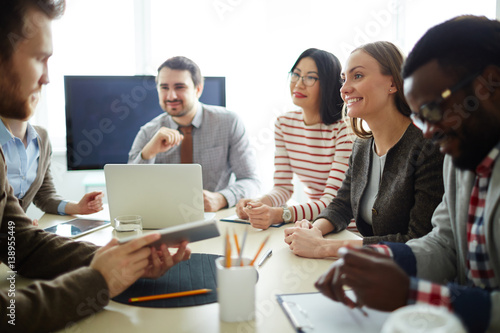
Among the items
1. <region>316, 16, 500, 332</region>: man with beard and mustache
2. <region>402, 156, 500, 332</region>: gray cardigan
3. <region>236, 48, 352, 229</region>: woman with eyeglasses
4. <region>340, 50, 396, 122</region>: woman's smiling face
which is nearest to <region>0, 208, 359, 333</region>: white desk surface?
<region>316, 16, 500, 332</region>: man with beard and mustache

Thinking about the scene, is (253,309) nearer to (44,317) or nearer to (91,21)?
(44,317)

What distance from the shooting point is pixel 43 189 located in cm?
193

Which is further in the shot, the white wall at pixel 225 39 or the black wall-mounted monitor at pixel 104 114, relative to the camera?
the white wall at pixel 225 39

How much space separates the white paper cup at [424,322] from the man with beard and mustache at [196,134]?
6.00 feet

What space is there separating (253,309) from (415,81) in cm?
55

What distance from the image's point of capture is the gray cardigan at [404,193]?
1272 mm

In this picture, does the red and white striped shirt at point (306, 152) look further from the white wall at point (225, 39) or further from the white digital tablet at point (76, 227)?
the white wall at point (225, 39)

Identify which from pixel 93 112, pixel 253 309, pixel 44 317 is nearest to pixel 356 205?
pixel 253 309

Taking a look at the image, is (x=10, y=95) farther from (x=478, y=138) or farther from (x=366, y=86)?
(x=366, y=86)

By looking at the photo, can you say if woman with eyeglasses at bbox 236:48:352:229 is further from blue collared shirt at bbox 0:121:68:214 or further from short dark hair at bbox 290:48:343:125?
blue collared shirt at bbox 0:121:68:214

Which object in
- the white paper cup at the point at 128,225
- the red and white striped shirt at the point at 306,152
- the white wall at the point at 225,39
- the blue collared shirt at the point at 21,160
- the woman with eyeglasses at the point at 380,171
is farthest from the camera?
the white wall at the point at 225,39

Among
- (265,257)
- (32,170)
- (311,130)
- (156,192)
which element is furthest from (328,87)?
(32,170)

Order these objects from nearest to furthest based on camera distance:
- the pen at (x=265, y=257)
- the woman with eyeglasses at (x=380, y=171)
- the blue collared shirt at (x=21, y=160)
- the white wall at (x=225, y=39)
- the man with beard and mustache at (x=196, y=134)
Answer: the pen at (x=265, y=257)
the woman with eyeglasses at (x=380, y=171)
the blue collared shirt at (x=21, y=160)
the man with beard and mustache at (x=196, y=134)
the white wall at (x=225, y=39)

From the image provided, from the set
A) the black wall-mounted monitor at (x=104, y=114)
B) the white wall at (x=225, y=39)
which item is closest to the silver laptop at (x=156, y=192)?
the black wall-mounted monitor at (x=104, y=114)
